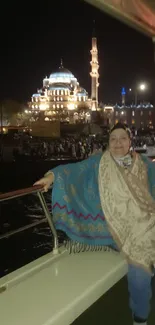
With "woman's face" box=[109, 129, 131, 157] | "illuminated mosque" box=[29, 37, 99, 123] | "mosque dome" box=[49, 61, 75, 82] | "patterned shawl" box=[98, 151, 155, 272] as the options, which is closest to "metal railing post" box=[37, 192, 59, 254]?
"patterned shawl" box=[98, 151, 155, 272]

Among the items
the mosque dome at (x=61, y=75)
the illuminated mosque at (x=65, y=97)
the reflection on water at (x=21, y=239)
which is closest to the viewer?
the reflection on water at (x=21, y=239)

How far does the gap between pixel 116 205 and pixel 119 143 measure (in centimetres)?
51

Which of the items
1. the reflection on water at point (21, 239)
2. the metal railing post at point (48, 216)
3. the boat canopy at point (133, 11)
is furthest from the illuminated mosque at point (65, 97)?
the metal railing post at point (48, 216)

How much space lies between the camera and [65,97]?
11531cm

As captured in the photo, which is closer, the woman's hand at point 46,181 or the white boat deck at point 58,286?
the white boat deck at point 58,286

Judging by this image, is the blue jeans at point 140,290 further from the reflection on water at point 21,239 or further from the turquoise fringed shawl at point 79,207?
the reflection on water at point 21,239

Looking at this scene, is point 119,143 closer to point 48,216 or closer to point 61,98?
point 48,216

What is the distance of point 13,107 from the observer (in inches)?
3585

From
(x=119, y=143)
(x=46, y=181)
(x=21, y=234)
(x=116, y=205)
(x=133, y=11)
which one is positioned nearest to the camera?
(x=116, y=205)

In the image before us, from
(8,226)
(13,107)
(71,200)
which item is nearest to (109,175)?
(71,200)

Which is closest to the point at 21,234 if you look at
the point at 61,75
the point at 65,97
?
the point at 65,97

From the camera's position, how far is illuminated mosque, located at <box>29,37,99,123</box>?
113562 millimetres

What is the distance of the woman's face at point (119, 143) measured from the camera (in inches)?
124

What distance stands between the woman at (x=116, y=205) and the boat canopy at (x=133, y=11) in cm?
109
